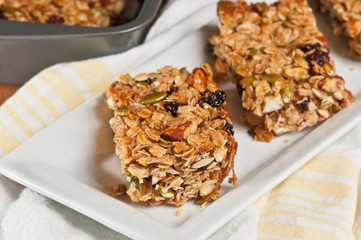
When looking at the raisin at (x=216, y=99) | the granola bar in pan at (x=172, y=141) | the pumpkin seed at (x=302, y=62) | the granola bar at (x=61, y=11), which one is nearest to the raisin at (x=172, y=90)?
the granola bar in pan at (x=172, y=141)

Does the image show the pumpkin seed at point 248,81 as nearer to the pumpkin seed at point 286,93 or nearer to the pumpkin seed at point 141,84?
the pumpkin seed at point 286,93

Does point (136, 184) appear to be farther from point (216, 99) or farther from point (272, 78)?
point (272, 78)

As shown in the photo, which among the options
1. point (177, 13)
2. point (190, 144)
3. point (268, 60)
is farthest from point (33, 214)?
point (177, 13)

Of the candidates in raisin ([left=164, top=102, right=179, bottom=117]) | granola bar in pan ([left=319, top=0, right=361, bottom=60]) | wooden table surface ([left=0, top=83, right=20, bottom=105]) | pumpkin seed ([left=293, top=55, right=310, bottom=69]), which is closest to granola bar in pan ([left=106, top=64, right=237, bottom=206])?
raisin ([left=164, top=102, right=179, bottom=117])

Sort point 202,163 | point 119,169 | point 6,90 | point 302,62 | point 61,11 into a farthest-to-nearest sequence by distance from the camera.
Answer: point 61,11
point 6,90
point 302,62
point 119,169
point 202,163

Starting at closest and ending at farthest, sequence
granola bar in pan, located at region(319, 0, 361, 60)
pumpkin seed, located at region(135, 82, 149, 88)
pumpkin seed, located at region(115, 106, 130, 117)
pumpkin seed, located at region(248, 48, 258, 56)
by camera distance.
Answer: pumpkin seed, located at region(115, 106, 130, 117), pumpkin seed, located at region(135, 82, 149, 88), pumpkin seed, located at region(248, 48, 258, 56), granola bar in pan, located at region(319, 0, 361, 60)

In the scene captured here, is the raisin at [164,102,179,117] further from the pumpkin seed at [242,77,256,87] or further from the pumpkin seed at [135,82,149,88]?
the pumpkin seed at [242,77,256,87]

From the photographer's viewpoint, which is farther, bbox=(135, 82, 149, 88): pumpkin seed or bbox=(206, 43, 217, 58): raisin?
bbox=(206, 43, 217, 58): raisin

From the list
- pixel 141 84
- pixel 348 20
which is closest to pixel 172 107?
pixel 141 84
